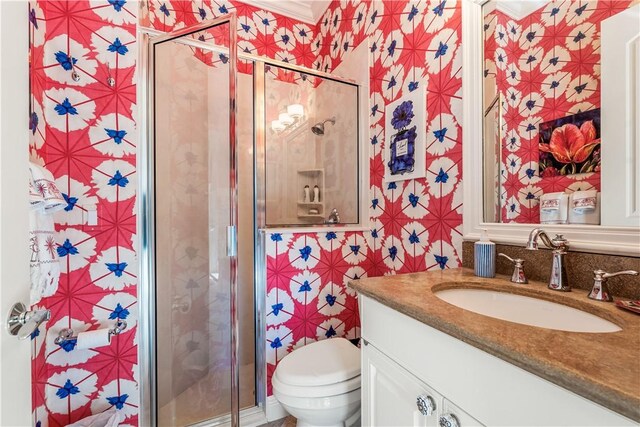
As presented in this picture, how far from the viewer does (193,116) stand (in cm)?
143

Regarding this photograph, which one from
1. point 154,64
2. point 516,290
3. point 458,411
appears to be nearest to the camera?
point 458,411

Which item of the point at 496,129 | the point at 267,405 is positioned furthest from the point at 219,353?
the point at 496,129

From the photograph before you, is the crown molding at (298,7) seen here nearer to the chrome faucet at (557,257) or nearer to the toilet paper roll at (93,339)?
the chrome faucet at (557,257)

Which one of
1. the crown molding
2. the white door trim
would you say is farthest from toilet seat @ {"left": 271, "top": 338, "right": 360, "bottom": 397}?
the crown molding

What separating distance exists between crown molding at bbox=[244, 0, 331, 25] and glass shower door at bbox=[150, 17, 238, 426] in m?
1.12

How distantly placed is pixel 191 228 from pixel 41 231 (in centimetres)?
56

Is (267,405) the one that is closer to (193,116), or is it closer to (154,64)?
(193,116)

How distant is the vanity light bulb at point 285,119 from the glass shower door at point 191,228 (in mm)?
708

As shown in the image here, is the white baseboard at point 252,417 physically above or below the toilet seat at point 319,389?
below

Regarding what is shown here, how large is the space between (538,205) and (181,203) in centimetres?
154

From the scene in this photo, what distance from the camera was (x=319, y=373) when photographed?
45.6 inches

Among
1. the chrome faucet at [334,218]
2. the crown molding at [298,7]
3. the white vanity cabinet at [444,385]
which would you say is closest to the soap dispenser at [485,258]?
the white vanity cabinet at [444,385]

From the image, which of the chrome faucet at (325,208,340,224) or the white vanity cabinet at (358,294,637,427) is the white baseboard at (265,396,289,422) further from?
the chrome faucet at (325,208,340,224)

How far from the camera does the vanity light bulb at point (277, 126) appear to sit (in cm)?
201
